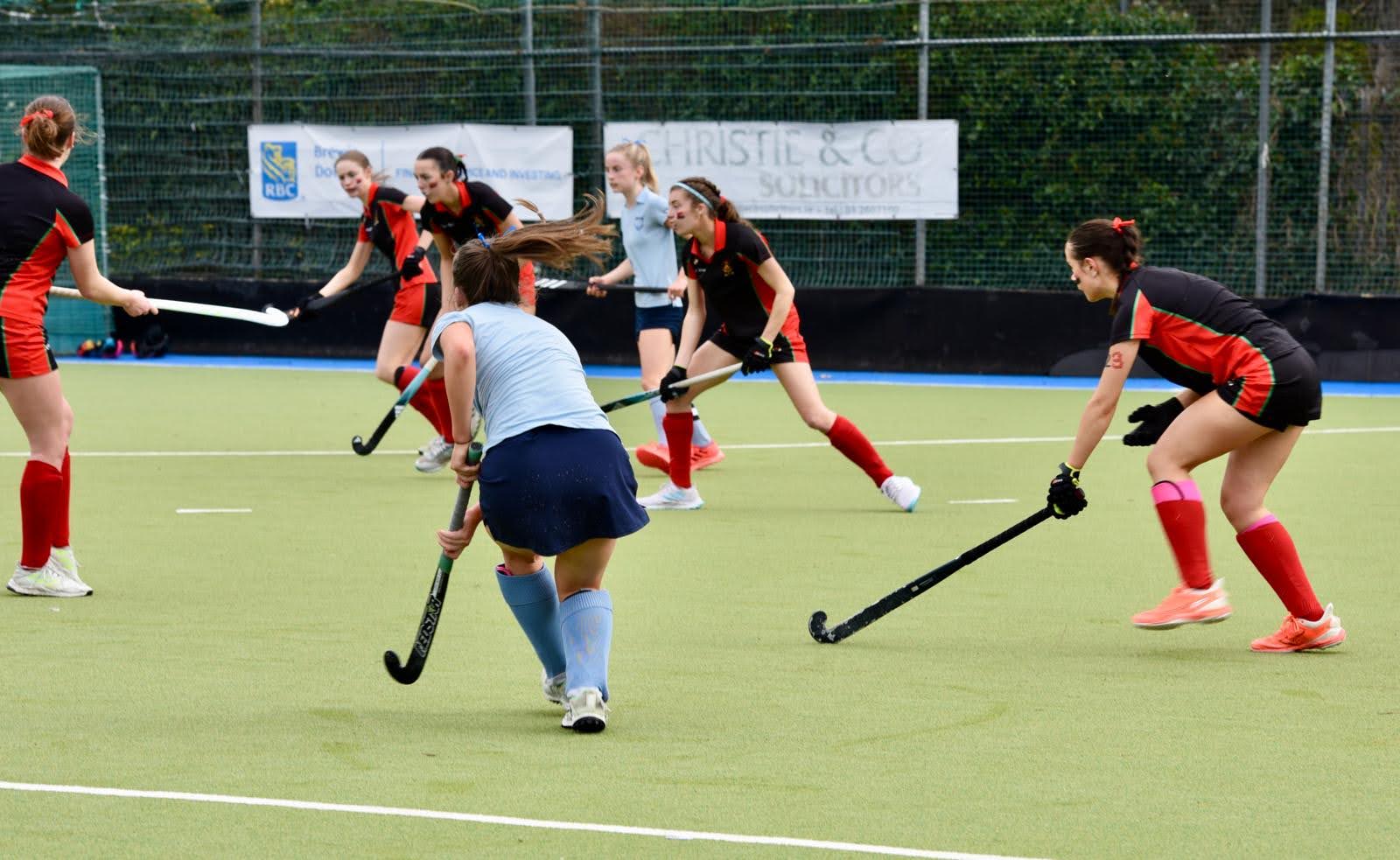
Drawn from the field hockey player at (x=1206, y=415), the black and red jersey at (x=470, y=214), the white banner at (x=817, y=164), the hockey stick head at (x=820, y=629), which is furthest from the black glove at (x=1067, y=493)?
the white banner at (x=817, y=164)

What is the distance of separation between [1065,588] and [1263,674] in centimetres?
151

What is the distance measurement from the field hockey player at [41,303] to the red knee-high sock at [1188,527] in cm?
348

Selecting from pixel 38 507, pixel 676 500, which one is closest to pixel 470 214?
pixel 676 500

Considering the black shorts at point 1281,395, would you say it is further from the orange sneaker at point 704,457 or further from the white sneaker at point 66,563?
the orange sneaker at point 704,457

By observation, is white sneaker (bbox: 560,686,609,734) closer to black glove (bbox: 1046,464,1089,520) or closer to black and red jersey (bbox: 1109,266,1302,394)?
black glove (bbox: 1046,464,1089,520)

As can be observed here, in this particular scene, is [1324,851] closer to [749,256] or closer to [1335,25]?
[749,256]

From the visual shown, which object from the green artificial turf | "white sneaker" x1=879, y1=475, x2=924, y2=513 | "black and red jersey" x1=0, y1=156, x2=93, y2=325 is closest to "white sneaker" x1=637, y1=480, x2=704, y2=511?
the green artificial turf

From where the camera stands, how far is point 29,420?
6883 millimetres

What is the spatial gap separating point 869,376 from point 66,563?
10.4m

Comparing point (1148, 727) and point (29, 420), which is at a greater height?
point (29, 420)

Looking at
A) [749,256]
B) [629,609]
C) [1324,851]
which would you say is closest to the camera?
[1324,851]

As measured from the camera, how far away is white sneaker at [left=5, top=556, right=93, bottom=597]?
22.6 ft

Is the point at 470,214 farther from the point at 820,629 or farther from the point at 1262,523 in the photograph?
the point at 1262,523

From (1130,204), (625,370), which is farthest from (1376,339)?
(625,370)
